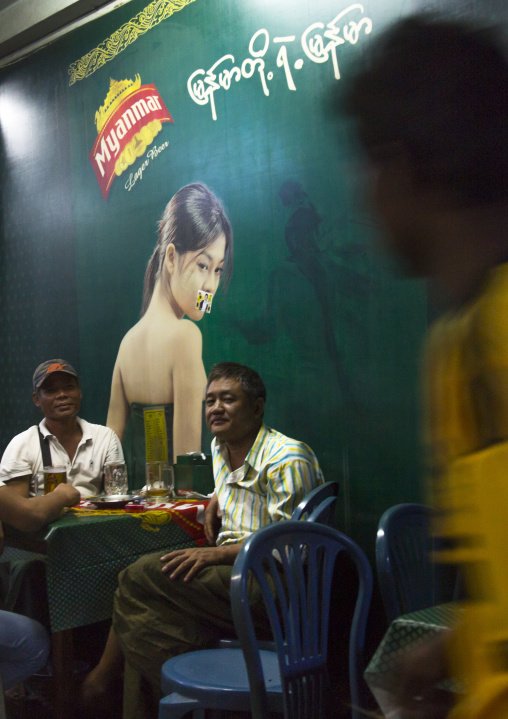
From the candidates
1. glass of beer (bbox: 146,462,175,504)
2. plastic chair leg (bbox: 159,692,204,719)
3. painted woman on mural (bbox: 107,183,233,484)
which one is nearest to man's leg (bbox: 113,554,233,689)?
plastic chair leg (bbox: 159,692,204,719)

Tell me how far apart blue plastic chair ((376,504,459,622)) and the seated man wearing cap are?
2001mm

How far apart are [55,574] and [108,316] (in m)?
2.22

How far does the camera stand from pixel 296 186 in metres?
3.47

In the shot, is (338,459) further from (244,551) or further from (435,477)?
(435,477)

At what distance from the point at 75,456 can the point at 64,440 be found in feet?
0.39

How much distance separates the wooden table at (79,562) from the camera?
100 inches

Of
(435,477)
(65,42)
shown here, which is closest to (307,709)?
(435,477)

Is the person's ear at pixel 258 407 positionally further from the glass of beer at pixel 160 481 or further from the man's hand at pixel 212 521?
the glass of beer at pixel 160 481

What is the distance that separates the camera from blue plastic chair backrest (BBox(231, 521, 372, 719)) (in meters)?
1.63

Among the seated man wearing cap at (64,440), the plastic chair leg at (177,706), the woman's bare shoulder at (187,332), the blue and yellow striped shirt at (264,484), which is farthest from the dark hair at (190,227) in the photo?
the plastic chair leg at (177,706)

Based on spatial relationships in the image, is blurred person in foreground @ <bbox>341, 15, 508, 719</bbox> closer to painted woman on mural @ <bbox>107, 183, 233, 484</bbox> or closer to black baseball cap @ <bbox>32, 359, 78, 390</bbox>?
painted woman on mural @ <bbox>107, 183, 233, 484</bbox>

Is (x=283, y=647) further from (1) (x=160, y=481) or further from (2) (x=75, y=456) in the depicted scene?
(2) (x=75, y=456)

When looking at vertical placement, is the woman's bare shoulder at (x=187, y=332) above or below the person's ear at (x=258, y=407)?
above

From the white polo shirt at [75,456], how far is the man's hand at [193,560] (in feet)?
4.14
